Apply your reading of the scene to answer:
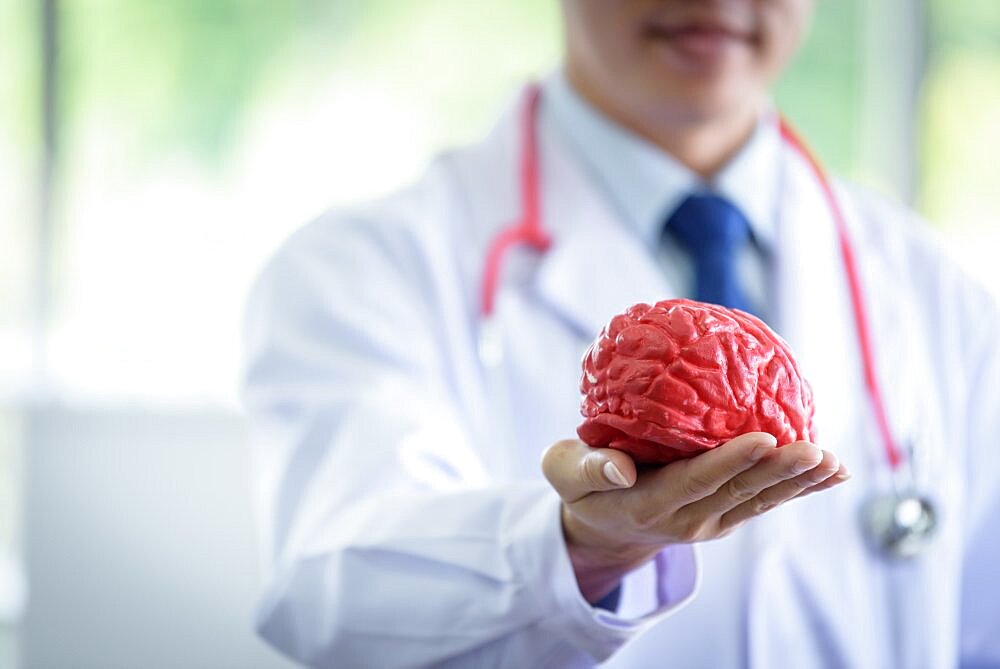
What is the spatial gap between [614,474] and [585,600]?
6.2 inches

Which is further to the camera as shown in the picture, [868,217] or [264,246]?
[264,246]

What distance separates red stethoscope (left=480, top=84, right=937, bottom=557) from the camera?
2.71 feet

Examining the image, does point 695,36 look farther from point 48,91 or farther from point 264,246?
point 48,91

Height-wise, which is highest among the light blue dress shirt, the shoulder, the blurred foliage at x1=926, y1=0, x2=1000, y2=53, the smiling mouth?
the blurred foliage at x1=926, y1=0, x2=1000, y2=53

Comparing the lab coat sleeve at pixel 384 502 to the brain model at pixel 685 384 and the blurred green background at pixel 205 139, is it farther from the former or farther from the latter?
the blurred green background at pixel 205 139

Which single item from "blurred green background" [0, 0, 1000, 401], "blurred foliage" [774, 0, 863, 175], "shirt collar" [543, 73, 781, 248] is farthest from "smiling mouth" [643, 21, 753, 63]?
"blurred foliage" [774, 0, 863, 175]

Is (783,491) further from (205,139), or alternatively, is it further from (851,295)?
(205,139)

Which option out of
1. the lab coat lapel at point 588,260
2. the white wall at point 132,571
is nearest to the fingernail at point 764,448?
the lab coat lapel at point 588,260


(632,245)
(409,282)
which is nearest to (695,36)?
(632,245)

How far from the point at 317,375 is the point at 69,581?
1.17 m

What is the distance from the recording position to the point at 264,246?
196 centimetres

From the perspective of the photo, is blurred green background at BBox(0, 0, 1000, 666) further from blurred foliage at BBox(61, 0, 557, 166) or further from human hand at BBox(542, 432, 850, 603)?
human hand at BBox(542, 432, 850, 603)

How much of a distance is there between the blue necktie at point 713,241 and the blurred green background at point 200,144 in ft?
3.72

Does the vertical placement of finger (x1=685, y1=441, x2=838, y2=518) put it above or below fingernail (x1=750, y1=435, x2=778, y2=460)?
below
